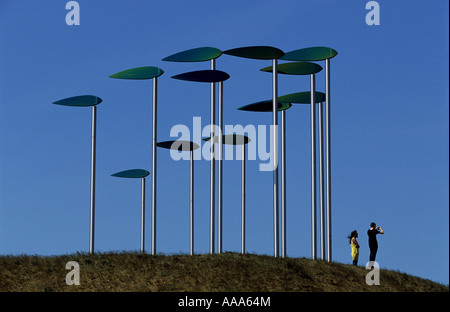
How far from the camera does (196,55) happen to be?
2684 cm

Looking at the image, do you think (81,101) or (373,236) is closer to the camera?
(373,236)

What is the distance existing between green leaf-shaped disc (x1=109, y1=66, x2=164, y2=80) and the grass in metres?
6.47

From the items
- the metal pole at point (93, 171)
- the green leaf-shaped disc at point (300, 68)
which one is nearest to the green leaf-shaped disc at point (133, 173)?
the metal pole at point (93, 171)

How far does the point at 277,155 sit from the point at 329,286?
477cm

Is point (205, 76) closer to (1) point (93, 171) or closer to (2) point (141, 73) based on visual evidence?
(2) point (141, 73)

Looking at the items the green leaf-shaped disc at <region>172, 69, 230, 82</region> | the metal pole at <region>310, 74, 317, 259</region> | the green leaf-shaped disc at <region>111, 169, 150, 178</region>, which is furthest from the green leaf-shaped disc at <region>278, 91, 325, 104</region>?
the green leaf-shaped disc at <region>111, 169, 150, 178</region>

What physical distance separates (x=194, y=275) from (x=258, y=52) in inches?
312

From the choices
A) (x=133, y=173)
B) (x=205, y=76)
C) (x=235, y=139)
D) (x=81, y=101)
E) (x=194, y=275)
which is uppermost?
(x=205, y=76)

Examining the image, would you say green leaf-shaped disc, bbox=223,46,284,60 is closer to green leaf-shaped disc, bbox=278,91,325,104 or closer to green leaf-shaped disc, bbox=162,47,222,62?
green leaf-shaped disc, bbox=162,47,222,62

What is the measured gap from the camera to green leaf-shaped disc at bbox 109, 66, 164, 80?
2711 cm

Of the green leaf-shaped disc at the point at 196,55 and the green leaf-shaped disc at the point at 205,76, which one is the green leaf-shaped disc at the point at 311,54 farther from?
the green leaf-shaped disc at the point at 196,55

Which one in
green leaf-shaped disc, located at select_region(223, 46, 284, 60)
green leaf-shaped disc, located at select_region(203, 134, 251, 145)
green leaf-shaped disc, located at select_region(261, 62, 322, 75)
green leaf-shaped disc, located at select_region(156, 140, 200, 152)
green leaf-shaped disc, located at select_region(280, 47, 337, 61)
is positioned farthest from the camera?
green leaf-shaped disc, located at select_region(156, 140, 200, 152)

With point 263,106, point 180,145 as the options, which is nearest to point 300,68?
point 263,106
